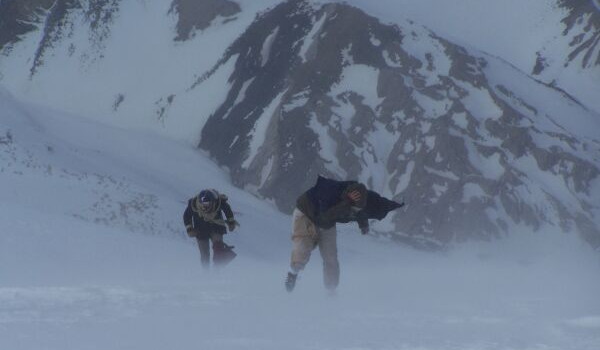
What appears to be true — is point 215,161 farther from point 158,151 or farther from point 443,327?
point 443,327

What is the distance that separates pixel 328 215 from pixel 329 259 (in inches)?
20.7

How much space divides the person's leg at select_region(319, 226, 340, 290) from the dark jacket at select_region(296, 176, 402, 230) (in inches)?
8.0

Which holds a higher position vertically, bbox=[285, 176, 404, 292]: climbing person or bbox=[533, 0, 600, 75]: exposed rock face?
bbox=[285, 176, 404, 292]: climbing person

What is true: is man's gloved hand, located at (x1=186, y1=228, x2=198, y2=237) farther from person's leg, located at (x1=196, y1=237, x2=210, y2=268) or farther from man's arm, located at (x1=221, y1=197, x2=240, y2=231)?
man's arm, located at (x1=221, y1=197, x2=240, y2=231)

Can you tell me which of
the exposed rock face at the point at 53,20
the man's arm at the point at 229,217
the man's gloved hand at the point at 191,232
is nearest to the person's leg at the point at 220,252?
the man's gloved hand at the point at 191,232

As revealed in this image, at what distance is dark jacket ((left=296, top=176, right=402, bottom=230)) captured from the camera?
10906mm

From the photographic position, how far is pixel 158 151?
151ft

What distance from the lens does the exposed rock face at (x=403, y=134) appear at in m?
43.0

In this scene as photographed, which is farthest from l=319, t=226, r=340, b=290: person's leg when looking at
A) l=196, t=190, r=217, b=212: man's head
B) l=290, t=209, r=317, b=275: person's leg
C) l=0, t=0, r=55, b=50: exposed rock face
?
l=0, t=0, r=55, b=50: exposed rock face

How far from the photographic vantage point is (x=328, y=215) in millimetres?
11023

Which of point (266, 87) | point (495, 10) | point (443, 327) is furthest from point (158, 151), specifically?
point (443, 327)

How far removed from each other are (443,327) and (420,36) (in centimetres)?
4277

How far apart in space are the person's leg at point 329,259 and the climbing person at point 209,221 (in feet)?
10.7

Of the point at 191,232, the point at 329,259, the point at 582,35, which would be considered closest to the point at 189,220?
the point at 191,232
